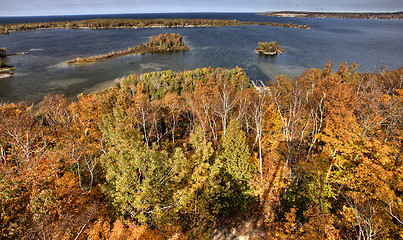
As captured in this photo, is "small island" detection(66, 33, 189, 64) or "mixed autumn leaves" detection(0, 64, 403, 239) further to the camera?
"small island" detection(66, 33, 189, 64)

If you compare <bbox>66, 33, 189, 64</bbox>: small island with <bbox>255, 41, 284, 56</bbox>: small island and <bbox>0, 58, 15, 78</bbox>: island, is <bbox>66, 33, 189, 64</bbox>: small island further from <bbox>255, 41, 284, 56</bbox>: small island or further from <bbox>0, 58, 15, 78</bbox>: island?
<bbox>0, 58, 15, 78</bbox>: island

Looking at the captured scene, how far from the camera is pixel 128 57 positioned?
98.4 m

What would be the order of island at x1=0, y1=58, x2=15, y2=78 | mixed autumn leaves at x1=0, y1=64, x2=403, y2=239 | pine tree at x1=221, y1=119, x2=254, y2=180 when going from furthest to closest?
1. island at x1=0, y1=58, x2=15, y2=78
2. pine tree at x1=221, y1=119, x2=254, y2=180
3. mixed autumn leaves at x1=0, y1=64, x2=403, y2=239

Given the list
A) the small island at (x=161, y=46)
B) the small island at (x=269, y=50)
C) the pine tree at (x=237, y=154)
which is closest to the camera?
the pine tree at (x=237, y=154)

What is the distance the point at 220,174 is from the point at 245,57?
83.6 m

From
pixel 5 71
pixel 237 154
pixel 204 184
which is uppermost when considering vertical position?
pixel 5 71

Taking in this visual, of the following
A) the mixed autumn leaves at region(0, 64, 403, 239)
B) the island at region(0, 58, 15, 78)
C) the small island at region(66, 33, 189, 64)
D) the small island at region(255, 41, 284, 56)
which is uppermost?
the small island at region(66, 33, 189, 64)

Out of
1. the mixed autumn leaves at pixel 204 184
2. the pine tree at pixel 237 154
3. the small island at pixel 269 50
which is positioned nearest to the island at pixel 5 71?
the mixed autumn leaves at pixel 204 184

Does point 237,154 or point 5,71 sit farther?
point 5,71

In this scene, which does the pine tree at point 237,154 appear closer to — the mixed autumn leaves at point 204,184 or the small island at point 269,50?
the mixed autumn leaves at point 204,184

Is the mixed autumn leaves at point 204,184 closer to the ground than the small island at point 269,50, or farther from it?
closer to the ground

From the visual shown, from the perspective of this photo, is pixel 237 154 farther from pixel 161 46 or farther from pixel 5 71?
pixel 161 46

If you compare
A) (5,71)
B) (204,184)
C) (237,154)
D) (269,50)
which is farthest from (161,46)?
(204,184)

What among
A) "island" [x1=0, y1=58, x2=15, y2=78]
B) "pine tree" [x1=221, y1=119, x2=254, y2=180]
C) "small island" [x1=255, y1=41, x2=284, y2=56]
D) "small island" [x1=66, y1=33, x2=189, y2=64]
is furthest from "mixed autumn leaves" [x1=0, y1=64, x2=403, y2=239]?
"small island" [x1=66, y1=33, x2=189, y2=64]
